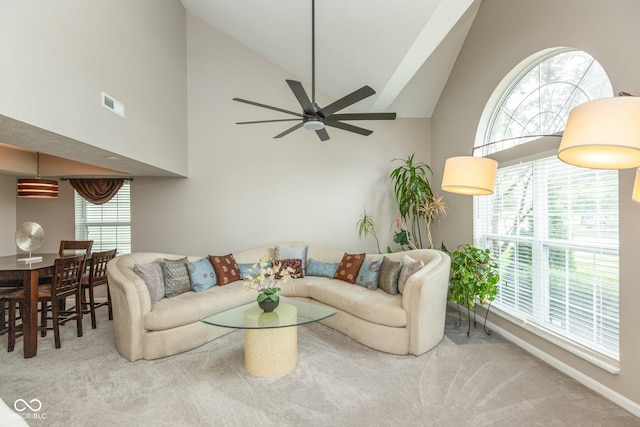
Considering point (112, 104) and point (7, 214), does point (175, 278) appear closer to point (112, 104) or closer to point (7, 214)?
point (112, 104)

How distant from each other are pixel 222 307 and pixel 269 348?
1141mm

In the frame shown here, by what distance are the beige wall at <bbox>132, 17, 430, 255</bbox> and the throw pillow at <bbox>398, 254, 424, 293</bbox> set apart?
64.6 inches

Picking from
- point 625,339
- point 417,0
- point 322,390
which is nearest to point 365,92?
point 417,0

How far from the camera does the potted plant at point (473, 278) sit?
11.1ft

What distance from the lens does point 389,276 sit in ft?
12.1

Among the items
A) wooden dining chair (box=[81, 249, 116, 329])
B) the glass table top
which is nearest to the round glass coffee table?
the glass table top

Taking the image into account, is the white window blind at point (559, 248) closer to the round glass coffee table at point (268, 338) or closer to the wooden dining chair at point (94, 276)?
the round glass coffee table at point (268, 338)

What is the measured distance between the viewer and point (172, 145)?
460cm

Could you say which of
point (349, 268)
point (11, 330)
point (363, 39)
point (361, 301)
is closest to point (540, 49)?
point (363, 39)

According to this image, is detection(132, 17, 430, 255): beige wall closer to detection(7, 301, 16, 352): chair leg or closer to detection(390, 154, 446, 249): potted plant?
detection(390, 154, 446, 249): potted plant

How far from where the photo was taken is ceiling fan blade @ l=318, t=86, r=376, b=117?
243 cm

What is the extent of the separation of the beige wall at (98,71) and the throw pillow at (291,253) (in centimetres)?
199

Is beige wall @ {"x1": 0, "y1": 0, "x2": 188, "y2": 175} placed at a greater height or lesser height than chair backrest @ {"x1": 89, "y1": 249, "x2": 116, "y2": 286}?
greater

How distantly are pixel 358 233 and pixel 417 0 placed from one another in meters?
3.43
